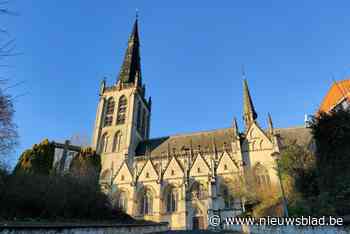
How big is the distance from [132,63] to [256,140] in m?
28.3

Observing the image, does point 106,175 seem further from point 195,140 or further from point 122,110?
point 195,140

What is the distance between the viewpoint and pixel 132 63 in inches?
1804

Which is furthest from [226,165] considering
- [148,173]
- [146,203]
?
[146,203]

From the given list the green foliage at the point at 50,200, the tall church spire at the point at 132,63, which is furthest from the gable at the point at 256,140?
the tall church spire at the point at 132,63

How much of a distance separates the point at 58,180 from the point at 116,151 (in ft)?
69.5

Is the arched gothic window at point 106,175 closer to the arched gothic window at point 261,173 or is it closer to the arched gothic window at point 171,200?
the arched gothic window at point 171,200

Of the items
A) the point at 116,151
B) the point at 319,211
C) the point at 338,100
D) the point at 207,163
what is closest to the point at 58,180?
the point at 319,211

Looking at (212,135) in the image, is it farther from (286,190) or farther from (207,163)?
(286,190)

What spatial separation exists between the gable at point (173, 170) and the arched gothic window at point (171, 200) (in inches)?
65.5

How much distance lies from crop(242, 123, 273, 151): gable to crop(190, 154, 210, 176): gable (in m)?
5.24

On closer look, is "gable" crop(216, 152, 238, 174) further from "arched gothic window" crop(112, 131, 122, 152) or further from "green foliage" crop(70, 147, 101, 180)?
"arched gothic window" crop(112, 131, 122, 152)

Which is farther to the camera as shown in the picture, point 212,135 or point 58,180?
point 212,135

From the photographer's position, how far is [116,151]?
114 feet

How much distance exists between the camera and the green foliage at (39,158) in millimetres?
23948
